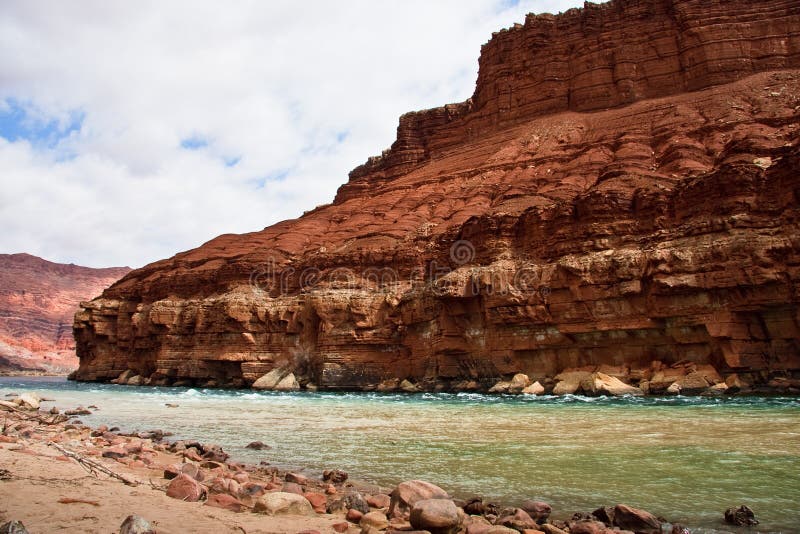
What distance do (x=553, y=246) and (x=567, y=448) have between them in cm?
2464

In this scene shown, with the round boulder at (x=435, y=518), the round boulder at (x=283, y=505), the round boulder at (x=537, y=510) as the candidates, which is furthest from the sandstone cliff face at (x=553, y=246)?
the round boulder at (x=283, y=505)

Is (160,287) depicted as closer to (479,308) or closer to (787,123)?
(479,308)

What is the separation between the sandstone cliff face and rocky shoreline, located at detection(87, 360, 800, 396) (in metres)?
0.38

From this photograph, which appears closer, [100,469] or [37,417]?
[100,469]

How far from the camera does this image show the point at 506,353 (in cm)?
3234

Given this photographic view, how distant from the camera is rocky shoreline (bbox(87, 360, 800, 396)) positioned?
23516 mm

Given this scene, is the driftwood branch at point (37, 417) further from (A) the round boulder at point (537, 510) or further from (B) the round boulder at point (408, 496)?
(A) the round boulder at point (537, 510)

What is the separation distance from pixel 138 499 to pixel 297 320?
3749 centimetres

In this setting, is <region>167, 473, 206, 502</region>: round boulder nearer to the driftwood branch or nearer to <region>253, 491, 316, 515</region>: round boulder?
<region>253, 491, 316, 515</region>: round boulder

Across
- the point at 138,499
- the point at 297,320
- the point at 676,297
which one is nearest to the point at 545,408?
the point at 676,297

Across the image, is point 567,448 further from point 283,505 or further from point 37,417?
point 37,417

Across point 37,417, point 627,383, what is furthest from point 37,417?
point 627,383

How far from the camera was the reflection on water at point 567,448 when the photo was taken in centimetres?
710

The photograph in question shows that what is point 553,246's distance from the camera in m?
34.0
